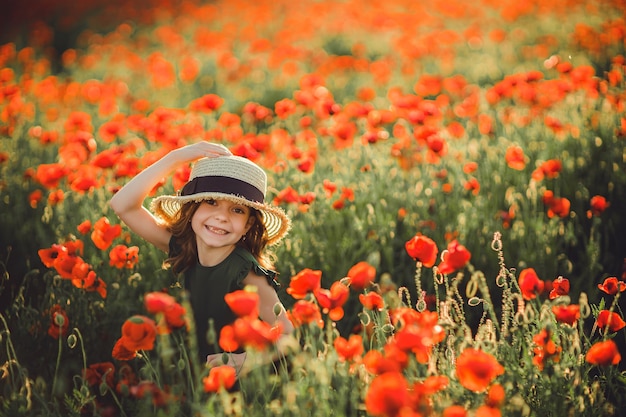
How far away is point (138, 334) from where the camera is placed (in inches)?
66.9

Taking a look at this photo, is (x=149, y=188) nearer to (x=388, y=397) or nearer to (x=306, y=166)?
(x=306, y=166)

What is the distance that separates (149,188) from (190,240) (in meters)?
0.25

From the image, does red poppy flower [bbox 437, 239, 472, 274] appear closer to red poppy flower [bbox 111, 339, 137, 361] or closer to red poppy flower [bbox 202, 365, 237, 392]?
red poppy flower [bbox 202, 365, 237, 392]

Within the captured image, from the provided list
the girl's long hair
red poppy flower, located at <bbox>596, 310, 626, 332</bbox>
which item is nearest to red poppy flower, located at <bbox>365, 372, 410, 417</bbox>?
red poppy flower, located at <bbox>596, 310, 626, 332</bbox>

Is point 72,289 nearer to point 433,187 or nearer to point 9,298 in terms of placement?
point 9,298

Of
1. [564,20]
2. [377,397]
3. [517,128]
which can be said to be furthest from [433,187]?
[564,20]

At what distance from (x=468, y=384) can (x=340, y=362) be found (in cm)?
42

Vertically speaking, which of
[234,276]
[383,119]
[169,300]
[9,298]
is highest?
[383,119]

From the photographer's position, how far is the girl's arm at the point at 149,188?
247 centimetres

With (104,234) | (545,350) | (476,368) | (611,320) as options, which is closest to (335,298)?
(476,368)

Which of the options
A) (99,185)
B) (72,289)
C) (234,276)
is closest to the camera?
(234,276)

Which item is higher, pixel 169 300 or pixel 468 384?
pixel 169 300

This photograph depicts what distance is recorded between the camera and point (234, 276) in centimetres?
234

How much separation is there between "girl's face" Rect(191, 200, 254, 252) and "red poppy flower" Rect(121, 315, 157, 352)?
2.18 ft
